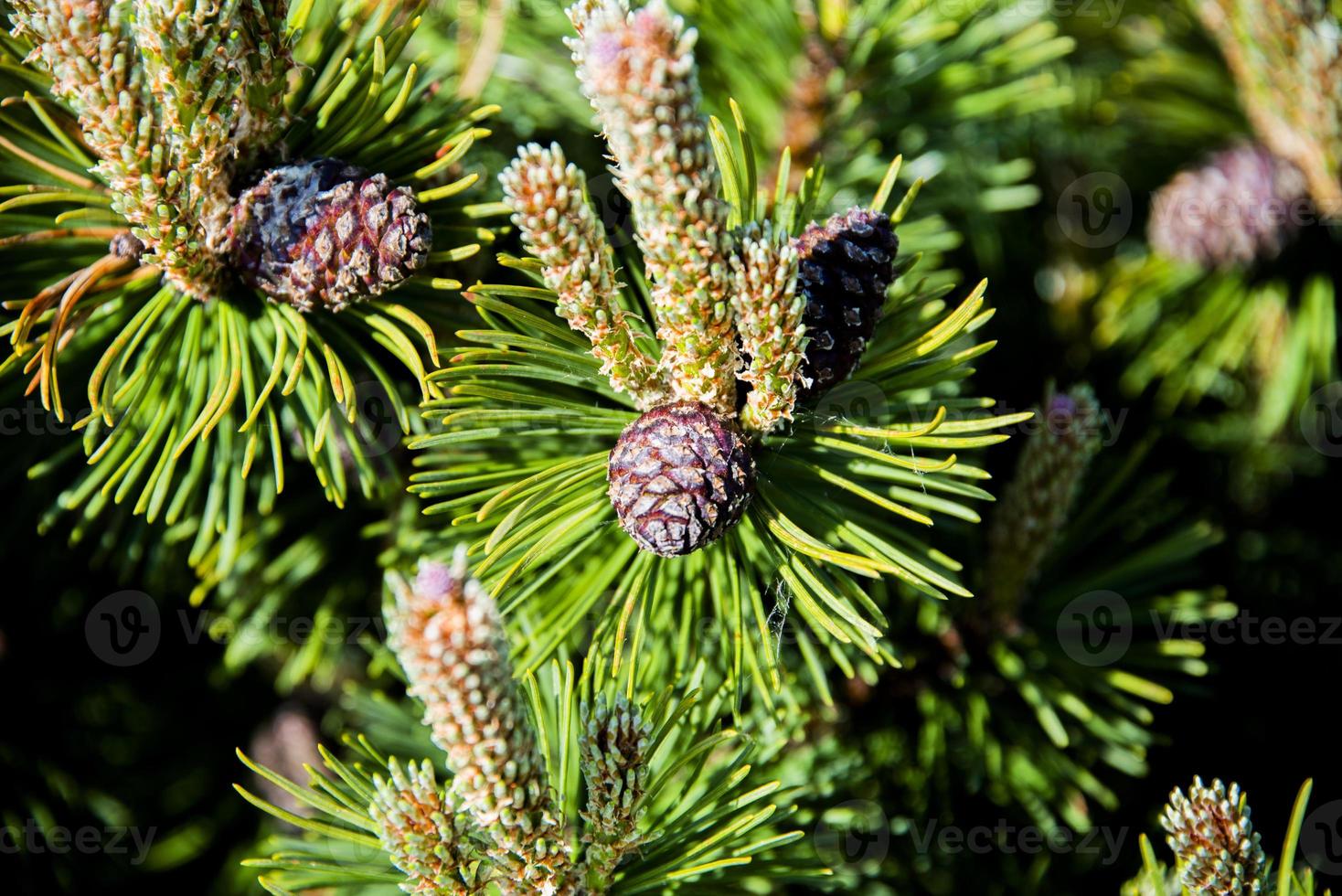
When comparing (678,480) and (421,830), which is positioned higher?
(678,480)

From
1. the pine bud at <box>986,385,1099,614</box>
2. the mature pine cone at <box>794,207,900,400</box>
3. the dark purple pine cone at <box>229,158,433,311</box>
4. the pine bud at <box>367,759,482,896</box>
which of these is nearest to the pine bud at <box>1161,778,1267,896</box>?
the pine bud at <box>986,385,1099,614</box>

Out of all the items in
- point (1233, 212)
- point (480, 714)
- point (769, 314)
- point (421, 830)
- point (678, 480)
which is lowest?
point (421, 830)

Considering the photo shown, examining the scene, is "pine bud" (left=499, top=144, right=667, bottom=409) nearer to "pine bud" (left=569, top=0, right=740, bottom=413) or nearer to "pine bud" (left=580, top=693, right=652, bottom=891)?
"pine bud" (left=569, top=0, right=740, bottom=413)

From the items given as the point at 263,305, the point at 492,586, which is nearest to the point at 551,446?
the point at 492,586

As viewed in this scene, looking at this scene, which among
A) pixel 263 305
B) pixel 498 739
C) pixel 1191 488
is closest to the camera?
pixel 498 739

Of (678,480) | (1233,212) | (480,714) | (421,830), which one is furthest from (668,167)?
(1233,212)

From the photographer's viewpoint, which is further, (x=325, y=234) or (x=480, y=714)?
(x=325, y=234)

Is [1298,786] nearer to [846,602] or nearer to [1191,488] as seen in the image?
[1191,488]

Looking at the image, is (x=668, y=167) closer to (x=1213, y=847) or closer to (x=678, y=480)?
(x=678, y=480)
